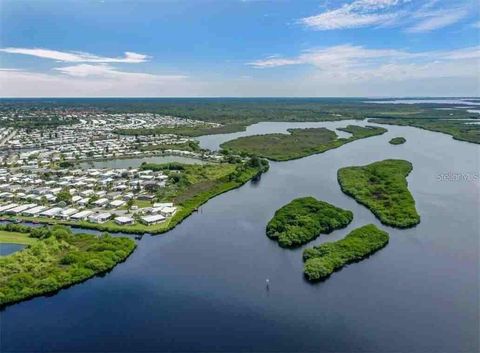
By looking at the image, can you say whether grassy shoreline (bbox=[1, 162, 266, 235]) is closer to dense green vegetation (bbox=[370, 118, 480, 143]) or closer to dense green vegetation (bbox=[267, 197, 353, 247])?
dense green vegetation (bbox=[267, 197, 353, 247])

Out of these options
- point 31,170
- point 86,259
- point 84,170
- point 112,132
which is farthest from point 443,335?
point 112,132

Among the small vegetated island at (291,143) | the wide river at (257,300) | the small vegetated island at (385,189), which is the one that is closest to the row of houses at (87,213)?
the wide river at (257,300)

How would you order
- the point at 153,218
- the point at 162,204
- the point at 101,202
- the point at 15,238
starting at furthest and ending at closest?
1. the point at 101,202
2. the point at 162,204
3. the point at 153,218
4. the point at 15,238

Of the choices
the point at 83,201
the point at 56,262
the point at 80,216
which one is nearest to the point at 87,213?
the point at 80,216

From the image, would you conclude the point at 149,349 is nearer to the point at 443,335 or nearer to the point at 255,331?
the point at 255,331

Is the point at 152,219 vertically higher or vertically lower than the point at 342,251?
higher

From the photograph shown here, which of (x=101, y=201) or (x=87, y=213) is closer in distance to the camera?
(x=87, y=213)

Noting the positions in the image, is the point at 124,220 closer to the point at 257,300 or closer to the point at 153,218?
the point at 153,218
